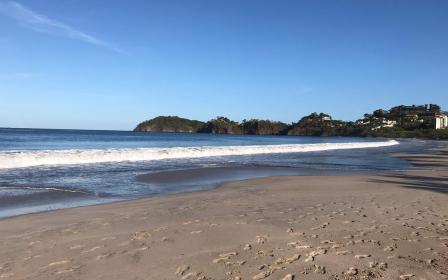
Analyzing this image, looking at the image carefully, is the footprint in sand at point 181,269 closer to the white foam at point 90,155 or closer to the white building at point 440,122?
the white foam at point 90,155

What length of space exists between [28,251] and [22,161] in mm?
17151

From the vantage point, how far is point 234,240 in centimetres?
671

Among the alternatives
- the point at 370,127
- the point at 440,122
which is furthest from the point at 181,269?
the point at 370,127

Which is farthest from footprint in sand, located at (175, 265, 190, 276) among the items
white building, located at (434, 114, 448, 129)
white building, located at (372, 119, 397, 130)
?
white building, located at (372, 119, 397, 130)

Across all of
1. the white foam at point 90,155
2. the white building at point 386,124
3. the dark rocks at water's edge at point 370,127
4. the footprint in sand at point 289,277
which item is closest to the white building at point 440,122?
the dark rocks at water's edge at point 370,127

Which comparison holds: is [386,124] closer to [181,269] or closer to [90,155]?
→ [90,155]

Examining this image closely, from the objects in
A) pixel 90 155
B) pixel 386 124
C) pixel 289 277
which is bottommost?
pixel 289 277

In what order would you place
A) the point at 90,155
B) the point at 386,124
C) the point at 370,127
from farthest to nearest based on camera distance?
1. the point at 386,124
2. the point at 370,127
3. the point at 90,155

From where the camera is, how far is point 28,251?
20.3 feet

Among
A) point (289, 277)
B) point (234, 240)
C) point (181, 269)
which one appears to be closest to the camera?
point (289, 277)

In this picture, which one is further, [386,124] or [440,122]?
[386,124]

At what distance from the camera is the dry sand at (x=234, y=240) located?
533 cm

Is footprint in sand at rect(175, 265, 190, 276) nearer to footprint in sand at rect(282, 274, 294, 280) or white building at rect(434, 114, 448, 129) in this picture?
footprint in sand at rect(282, 274, 294, 280)

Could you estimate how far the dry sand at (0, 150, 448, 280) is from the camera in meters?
5.33
